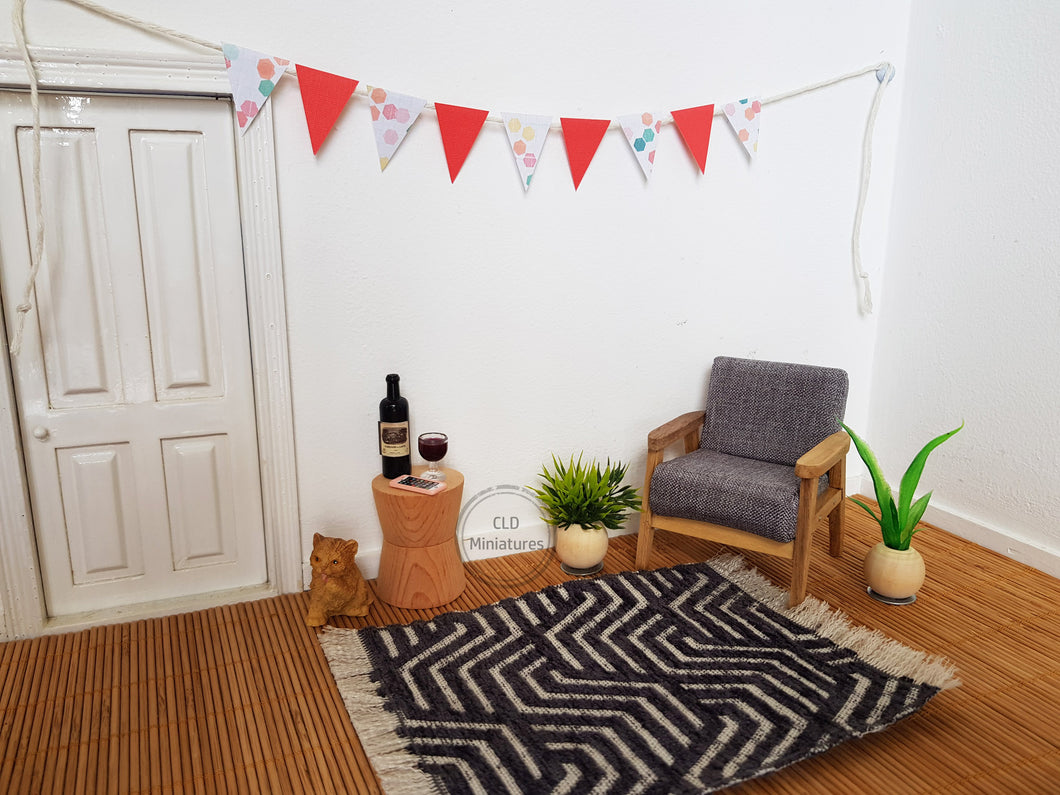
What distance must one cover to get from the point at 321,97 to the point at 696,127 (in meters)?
1.35

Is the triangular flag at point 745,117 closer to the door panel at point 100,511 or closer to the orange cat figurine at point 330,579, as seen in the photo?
the orange cat figurine at point 330,579

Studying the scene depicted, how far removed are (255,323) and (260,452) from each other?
0.42 metres

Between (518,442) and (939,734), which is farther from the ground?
(518,442)

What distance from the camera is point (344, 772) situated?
1.58m

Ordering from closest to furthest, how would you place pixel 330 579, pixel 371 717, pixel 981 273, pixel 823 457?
1. pixel 371 717
2. pixel 330 579
3. pixel 823 457
4. pixel 981 273

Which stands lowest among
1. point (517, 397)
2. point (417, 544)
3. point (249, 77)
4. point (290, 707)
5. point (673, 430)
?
point (290, 707)

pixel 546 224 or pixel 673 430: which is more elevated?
pixel 546 224

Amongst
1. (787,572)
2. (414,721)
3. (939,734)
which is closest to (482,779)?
(414,721)

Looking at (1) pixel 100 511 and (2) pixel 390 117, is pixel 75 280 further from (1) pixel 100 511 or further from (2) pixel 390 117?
(2) pixel 390 117

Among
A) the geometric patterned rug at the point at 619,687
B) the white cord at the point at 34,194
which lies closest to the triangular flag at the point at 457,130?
the white cord at the point at 34,194

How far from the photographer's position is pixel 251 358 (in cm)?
224

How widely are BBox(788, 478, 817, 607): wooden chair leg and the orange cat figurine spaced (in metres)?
1.39

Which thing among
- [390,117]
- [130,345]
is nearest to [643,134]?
[390,117]

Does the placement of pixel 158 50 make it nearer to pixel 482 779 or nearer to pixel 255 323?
pixel 255 323
